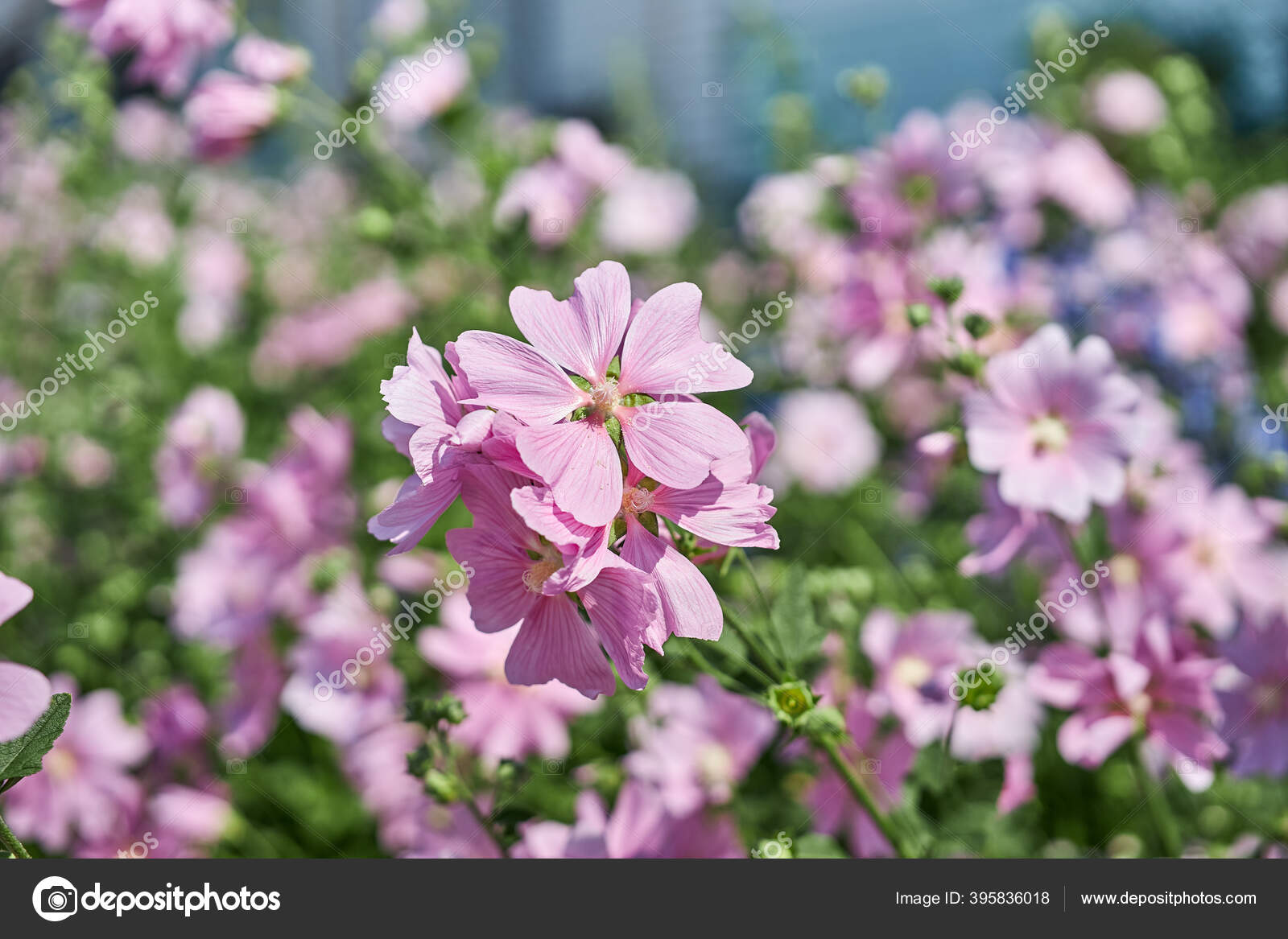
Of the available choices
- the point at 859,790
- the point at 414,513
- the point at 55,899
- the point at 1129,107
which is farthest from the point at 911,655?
the point at 1129,107

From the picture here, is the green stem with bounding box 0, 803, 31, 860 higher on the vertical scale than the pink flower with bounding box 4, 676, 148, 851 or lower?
higher

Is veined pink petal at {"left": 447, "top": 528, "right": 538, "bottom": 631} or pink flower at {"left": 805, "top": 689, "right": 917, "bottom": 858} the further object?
pink flower at {"left": 805, "top": 689, "right": 917, "bottom": 858}

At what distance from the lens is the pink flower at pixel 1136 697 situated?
948 millimetres

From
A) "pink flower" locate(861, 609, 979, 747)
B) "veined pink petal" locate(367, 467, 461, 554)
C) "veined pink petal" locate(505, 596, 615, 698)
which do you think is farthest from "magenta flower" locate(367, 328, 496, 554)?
"pink flower" locate(861, 609, 979, 747)

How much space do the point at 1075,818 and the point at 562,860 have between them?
35.7 inches

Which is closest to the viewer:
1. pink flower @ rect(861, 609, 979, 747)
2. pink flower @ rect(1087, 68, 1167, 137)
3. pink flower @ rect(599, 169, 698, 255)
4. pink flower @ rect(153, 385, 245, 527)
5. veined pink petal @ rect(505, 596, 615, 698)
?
veined pink petal @ rect(505, 596, 615, 698)

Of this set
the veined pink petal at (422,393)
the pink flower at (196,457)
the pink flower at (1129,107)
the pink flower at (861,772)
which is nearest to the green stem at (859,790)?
the pink flower at (861,772)

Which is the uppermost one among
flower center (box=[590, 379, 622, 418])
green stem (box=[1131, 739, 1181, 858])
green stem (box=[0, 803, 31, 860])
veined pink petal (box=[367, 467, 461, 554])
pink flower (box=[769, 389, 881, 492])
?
flower center (box=[590, 379, 622, 418])

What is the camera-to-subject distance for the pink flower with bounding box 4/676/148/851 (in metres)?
1.26

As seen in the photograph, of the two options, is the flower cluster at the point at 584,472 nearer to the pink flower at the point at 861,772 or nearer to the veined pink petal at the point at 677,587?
the veined pink petal at the point at 677,587

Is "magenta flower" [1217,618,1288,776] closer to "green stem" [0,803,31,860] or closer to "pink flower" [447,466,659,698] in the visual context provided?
"pink flower" [447,466,659,698]

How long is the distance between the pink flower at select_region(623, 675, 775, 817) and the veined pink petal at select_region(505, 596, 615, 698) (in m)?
0.38

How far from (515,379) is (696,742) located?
60 cm

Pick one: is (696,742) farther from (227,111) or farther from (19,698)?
(227,111)
